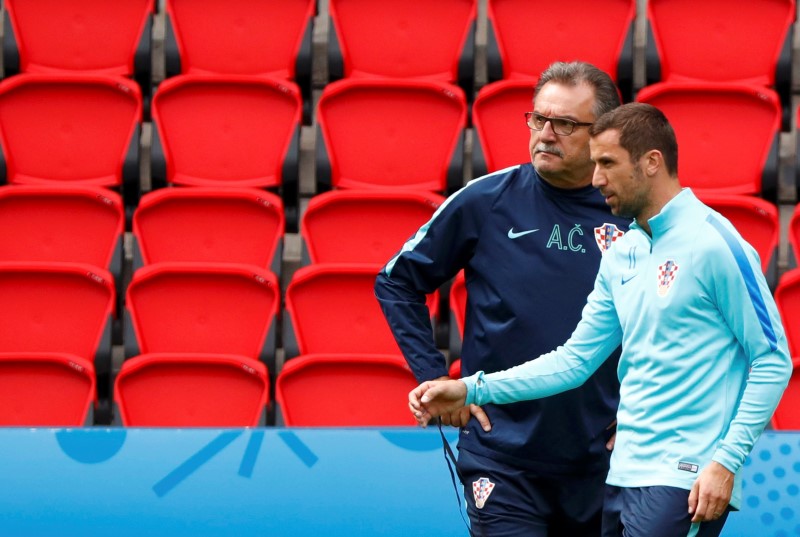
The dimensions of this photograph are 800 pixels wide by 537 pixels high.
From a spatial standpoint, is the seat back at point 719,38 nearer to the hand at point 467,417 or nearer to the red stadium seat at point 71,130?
the red stadium seat at point 71,130

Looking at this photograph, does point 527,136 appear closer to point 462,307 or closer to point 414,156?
point 414,156

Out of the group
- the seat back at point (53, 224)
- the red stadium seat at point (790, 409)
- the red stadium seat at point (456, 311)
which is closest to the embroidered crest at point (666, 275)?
the red stadium seat at point (790, 409)

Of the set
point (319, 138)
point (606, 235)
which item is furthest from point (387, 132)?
point (606, 235)

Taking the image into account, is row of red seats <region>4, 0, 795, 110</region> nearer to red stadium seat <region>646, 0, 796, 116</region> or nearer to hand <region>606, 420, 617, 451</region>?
red stadium seat <region>646, 0, 796, 116</region>

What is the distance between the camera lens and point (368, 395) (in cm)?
378

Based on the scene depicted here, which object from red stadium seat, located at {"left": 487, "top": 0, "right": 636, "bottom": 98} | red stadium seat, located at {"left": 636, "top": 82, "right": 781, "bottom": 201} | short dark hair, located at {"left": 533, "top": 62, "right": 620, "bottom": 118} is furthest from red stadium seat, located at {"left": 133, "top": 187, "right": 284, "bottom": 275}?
short dark hair, located at {"left": 533, "top": 62, "right": 620, "bottom": 118}

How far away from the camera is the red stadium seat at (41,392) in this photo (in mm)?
3811

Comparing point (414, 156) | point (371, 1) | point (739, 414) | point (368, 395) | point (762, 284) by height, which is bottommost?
point (368, 395)

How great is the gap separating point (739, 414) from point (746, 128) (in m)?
2.69

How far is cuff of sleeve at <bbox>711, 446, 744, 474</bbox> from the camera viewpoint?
1910 millimetres

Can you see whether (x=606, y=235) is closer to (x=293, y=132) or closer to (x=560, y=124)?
(x=560, y=124)

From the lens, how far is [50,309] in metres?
4.00

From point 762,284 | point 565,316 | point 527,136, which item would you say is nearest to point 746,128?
point 527,136

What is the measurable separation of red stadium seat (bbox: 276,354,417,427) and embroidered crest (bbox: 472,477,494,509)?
134 centimetres
